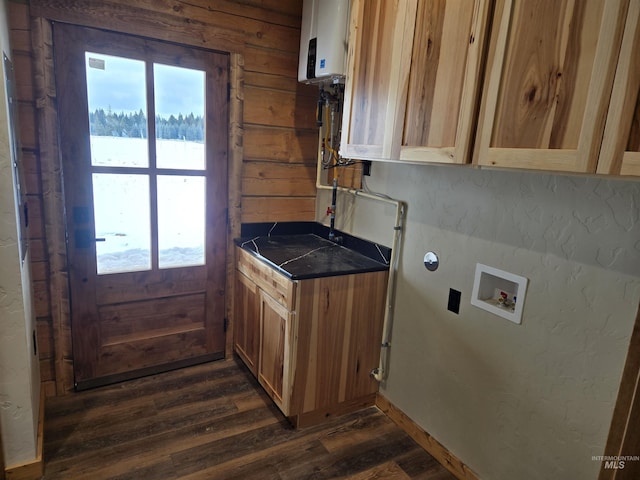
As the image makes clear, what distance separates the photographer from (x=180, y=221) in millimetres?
2539

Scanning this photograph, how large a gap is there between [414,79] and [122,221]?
1771 mm

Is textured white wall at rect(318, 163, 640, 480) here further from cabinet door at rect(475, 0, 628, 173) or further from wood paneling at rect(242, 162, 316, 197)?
wood paneling at rect(242, 162, 316, 197)

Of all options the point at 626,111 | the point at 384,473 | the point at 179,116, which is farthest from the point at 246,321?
the point at 626,111

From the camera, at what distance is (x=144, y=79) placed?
2285 millimetres

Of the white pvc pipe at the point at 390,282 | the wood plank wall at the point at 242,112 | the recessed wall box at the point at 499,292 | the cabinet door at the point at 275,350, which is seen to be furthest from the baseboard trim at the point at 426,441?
the wood plank wall at the point at 242,112

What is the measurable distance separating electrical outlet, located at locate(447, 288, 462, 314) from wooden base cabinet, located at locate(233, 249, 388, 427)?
0.43 m

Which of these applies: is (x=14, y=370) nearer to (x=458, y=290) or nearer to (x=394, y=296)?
(x=394, y=296)

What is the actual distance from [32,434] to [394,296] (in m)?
1.81

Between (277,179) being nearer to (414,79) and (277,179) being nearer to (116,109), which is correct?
(116,109)

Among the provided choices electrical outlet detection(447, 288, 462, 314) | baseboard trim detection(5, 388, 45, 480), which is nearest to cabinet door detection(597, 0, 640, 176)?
electrical outlet detection(447, 288, 462, 314)

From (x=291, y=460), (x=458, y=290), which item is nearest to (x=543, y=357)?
(x=458, y=290)

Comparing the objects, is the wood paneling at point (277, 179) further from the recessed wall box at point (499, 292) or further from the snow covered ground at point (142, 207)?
the recessed wall box at point (499, 292)

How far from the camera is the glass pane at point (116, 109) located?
218cm

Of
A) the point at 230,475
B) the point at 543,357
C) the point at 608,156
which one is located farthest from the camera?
the point at 230,475
